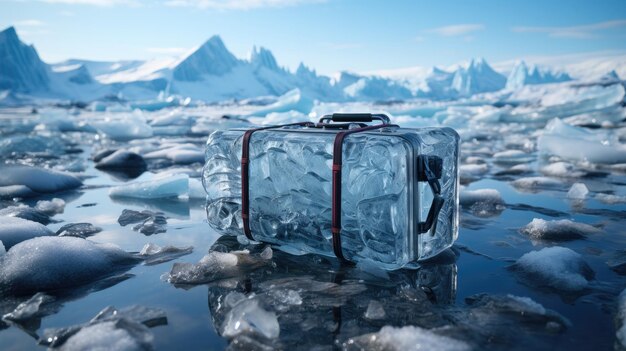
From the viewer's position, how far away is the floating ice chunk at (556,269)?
59.9 inches

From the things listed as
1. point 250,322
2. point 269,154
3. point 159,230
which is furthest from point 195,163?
point 250,322

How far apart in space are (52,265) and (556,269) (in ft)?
6.31

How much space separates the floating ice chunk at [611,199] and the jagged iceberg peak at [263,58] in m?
83.1

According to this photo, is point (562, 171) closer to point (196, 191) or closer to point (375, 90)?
point (196, 191)

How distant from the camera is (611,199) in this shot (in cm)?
293

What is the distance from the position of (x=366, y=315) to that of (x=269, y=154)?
→ 0.84 meters

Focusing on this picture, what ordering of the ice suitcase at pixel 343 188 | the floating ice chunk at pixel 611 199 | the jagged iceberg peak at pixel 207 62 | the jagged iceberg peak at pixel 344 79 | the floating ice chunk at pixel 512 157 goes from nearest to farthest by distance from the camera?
the ice suitcase at pixel 343 188, the floating ice chunk at pixel 611 199, the floating ice chunk at pixel 512 157, the jagged iceberg peak at pixel 207 62, the jagged iceberg peak at pixel 344 79

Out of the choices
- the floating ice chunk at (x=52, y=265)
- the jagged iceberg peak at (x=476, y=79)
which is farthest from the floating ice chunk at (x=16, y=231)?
the jagged iceberg peak at (x=476, y=79)

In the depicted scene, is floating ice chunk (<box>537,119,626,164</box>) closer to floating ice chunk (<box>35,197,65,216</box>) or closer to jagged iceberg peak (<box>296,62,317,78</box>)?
floating ice chunk (<box>35,197,65,216</box>)

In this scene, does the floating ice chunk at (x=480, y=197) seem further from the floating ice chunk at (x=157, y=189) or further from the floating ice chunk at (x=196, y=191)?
the floating ice chunk at (x=157, y=189)

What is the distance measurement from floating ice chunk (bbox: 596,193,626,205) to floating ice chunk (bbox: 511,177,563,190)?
461 mm

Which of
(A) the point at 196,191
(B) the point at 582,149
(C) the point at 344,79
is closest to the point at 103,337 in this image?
(A) the point at 196,191

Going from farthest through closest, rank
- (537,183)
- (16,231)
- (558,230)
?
(537,183) < (558,230) < (16,231)

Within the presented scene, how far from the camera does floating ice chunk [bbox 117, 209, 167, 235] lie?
2350mm
